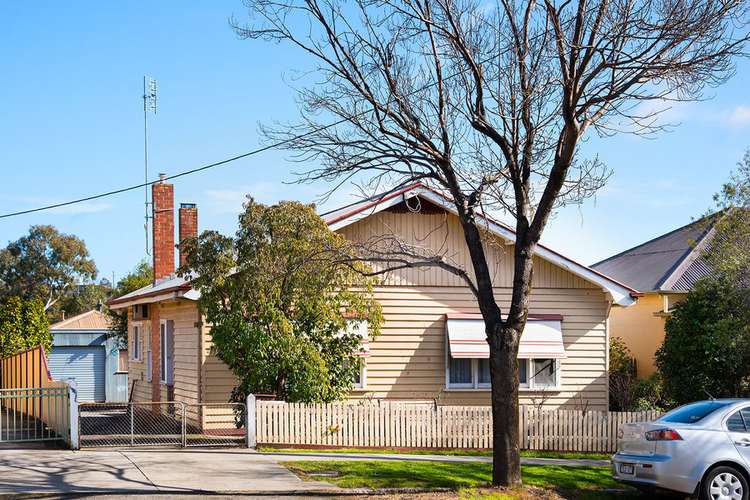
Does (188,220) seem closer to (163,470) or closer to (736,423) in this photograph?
(163,470)

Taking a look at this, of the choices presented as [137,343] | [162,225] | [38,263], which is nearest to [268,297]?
[162,225]

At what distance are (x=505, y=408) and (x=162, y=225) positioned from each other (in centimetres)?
1707

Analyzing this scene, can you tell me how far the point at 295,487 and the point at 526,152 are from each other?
6.06m

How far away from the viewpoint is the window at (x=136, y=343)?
3042 centimetres

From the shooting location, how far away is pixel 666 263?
32.6 metres

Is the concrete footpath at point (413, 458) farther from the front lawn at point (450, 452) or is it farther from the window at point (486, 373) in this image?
the window at point (486, 373)

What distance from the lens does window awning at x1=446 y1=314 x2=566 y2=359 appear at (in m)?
22.5

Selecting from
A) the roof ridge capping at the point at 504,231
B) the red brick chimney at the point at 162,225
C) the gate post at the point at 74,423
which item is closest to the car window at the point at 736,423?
the roof ridge capping at the point at 504,231

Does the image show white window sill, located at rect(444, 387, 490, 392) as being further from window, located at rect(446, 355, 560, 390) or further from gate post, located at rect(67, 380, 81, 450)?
gate post, located at rect(67, 380, 81, 450)

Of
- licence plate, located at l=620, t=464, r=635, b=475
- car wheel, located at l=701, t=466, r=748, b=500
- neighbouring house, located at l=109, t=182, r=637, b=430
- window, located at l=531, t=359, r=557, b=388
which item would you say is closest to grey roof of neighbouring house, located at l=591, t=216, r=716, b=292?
neighbouring house, located at l=109, t=182, r=637, b=430

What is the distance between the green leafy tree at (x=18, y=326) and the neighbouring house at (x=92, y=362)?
13.3m

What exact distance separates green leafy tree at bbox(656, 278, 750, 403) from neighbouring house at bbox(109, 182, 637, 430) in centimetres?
156

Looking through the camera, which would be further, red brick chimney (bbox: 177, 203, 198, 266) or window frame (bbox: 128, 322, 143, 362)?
window frame (bbox: 128, 322, 143, 362)

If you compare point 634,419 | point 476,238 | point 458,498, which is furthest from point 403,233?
point 458,498
